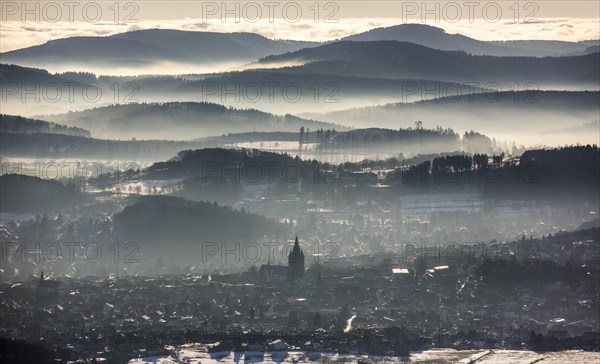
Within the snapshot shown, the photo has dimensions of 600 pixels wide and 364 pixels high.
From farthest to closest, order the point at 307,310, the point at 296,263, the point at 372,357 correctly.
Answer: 1. the point at 296,263
2. the point at 307,310
3. the point at 372,357

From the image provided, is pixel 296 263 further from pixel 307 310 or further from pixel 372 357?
pixel 372 357

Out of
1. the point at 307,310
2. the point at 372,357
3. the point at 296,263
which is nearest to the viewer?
the point at 372,357

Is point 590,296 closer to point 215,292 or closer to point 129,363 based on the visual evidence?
point 215,292

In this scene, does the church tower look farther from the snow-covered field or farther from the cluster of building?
the snow-covered field

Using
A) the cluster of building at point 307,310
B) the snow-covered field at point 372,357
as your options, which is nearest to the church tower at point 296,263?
the cluster of building at point 307,310

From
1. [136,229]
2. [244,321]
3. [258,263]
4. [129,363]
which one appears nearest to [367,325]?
[244,321]

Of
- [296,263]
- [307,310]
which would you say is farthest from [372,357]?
[296,263]

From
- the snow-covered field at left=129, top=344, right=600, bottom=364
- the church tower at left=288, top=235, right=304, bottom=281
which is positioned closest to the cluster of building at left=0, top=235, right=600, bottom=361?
the church tower at left=288, top=235, right=304, bottom=281
